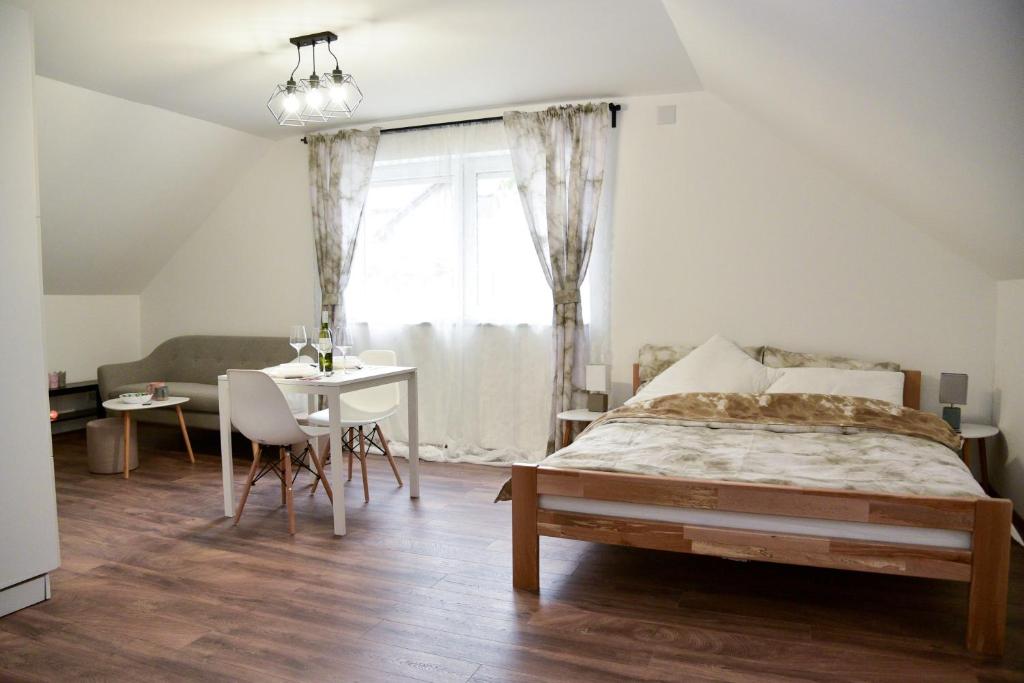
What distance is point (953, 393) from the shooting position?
153 inches

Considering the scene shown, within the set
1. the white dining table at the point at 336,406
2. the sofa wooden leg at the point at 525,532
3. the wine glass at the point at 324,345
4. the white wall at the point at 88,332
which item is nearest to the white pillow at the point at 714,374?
the white dining table at the point at 336,406

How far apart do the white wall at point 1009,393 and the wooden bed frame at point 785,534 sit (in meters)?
1.59

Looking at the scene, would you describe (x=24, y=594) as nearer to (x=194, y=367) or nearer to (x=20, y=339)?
(x=20, y=339)

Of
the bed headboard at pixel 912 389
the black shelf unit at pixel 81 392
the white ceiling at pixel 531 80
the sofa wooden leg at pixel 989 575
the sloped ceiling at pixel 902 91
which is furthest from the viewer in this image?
the black shelf unit at pixel 81 392

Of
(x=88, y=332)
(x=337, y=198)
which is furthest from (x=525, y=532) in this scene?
(x=88, y=332)

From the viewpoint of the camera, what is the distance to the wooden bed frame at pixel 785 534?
92.7 inches

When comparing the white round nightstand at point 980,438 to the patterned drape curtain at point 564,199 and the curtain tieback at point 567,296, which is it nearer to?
the patterned drape curtain at point 564,199

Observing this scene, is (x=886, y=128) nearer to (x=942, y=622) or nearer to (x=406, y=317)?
(x=942, y=622)

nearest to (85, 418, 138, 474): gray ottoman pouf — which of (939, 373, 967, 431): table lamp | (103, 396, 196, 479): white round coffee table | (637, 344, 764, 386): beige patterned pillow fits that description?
(103, 396, 196, 479): white round coffee table

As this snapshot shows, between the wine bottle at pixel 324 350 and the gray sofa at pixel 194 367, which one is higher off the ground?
the wine bottle at pixel 324 350

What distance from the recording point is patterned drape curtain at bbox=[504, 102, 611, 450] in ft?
15.8

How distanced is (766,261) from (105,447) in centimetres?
469

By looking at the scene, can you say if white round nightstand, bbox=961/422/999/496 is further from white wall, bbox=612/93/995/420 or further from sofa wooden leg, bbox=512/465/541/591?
sofa wooden leg, bbox=512/465/541/591

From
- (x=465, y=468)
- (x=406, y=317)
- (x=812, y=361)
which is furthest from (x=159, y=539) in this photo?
(x=812, y=361)
